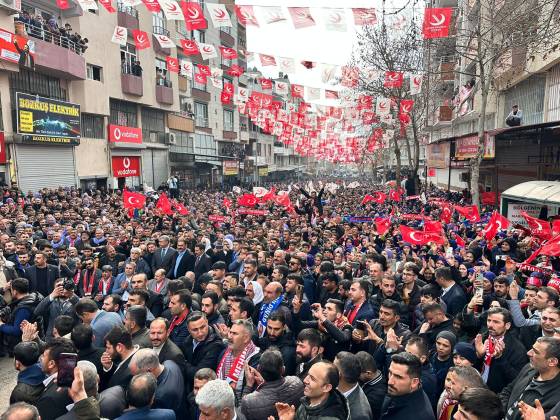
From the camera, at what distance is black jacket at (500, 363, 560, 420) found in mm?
3156

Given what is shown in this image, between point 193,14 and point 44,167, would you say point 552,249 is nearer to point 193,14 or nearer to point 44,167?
point 193,14

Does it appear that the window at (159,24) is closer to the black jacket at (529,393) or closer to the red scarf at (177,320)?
the red scarf at (177,320)

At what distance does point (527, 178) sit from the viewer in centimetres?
2056

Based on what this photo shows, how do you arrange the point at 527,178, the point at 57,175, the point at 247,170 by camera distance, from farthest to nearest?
1. the point at 247,170
2. the point at 57,175
3. the point at 527,178

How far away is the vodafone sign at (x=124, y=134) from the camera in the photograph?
27.4 meters

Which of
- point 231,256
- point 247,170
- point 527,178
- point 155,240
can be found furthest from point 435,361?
point 247,170

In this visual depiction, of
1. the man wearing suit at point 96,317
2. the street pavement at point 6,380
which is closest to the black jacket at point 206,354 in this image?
the man wearing suit at point 96,317

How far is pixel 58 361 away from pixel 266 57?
16546 millimetres

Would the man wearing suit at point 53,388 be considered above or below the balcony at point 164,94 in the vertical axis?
below

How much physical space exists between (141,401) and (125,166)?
27631 millimetres

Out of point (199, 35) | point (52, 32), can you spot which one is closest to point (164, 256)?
point (52, 32)

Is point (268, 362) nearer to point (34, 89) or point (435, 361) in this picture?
point (435, 361)

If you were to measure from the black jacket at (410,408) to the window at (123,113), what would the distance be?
28.1 m

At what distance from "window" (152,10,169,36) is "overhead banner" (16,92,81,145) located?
11.5 meters
